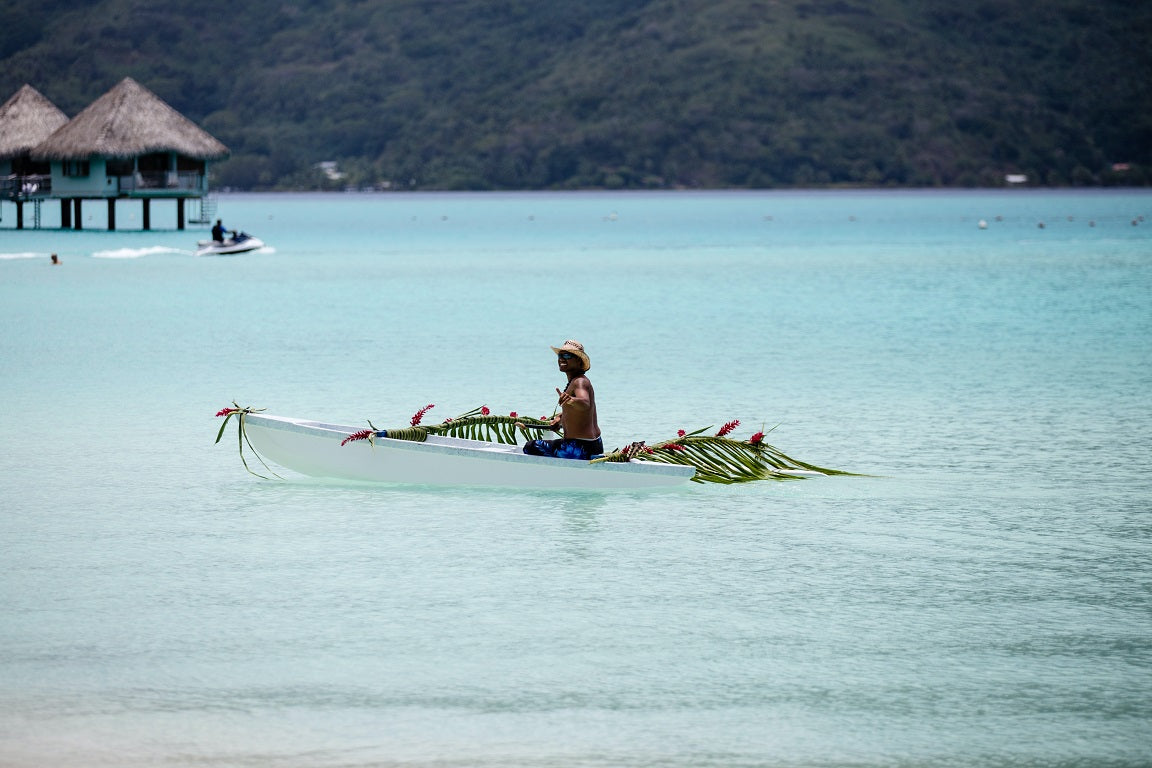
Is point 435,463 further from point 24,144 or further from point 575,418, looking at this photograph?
point 24,144

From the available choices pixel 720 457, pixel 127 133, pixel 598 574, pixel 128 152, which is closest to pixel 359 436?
pixel 598 574

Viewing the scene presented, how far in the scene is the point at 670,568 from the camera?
1098 centimetres

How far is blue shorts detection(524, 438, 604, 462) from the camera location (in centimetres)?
1271

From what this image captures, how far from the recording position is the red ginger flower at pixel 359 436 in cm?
1285

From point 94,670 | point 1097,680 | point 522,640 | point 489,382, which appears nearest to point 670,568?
point 522,640

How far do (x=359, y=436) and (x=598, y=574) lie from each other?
2.90m

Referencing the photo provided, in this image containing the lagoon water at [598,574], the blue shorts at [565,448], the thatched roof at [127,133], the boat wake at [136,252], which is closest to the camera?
the lagoon water at [598,574]

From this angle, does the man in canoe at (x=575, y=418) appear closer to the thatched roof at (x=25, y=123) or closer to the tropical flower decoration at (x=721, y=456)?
the tropical flower decoration at (x=721, y=456)

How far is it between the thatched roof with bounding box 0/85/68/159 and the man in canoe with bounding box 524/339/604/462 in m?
54.1

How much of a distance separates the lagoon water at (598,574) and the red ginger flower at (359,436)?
0.52 metres

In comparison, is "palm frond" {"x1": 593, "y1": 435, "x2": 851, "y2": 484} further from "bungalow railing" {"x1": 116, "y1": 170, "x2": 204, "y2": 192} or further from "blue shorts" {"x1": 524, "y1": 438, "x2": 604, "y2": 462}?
"bungalow railing" {"x1": 116, "y1": 170, "x2": 204, "y2": 192}

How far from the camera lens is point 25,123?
6309 cm

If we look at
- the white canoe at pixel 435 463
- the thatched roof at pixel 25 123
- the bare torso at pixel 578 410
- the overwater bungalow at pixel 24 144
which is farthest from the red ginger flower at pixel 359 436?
the thatched roof at pixel 25 123

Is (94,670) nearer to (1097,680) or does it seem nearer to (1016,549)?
(1097,680)
